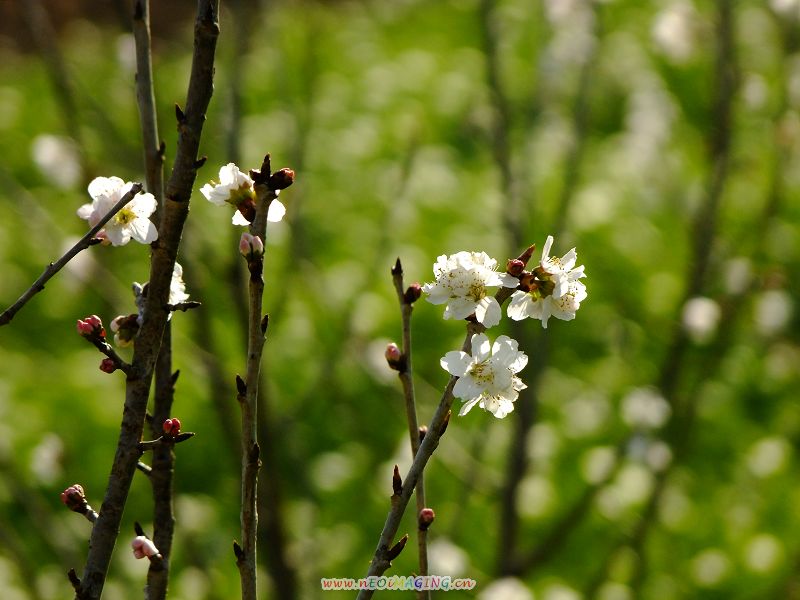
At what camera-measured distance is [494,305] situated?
1.00m

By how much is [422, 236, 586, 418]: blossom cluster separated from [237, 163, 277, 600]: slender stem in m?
0.18

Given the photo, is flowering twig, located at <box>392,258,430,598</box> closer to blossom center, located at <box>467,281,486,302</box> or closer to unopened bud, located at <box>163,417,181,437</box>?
blossom center, located at <box>467,281,486,302</box>

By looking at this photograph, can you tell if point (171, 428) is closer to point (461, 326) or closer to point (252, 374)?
point (252, 374)

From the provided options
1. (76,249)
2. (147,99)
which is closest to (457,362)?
(76,249)

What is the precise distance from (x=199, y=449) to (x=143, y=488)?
27 cm

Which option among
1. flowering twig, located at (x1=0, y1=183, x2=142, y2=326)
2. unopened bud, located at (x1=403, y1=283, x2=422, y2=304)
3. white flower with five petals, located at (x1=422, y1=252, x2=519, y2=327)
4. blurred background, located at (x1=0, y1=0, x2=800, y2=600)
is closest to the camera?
flowering twig, located at (x1=0, y1=183, x2=142, y2=326)

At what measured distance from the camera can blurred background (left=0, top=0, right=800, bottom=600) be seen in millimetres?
2236

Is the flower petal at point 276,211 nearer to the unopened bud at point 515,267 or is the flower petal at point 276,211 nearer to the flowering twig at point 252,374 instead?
the flowering twig at point 252,374

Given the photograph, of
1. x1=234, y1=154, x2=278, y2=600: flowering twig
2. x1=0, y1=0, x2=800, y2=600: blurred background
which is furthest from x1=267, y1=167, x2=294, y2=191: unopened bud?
x1=0, y1=0, x2=800, y2=600: blurred background

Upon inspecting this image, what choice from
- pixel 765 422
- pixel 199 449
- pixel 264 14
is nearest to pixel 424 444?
pixel 264 14

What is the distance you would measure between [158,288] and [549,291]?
39 cm

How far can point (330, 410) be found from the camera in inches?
158

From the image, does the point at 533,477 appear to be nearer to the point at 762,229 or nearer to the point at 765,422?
the point at 765,422

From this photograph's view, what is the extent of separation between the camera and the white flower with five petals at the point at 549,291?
992 millimetres
